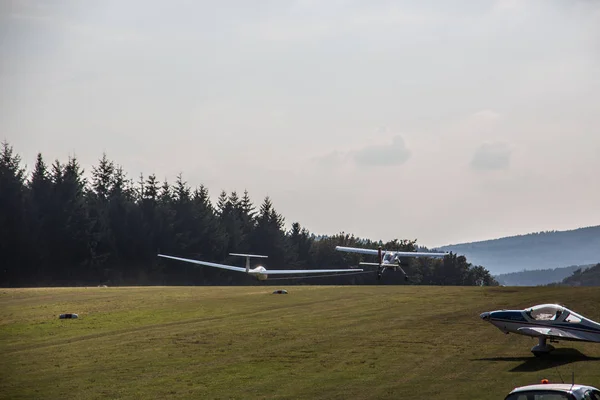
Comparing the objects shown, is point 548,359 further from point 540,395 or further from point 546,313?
point 540,395

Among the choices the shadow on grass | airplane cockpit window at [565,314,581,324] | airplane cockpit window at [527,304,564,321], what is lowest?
the shadow on grass

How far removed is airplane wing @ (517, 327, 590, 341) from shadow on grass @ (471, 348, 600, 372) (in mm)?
952

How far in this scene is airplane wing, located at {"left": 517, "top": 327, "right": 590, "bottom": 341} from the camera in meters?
32.3

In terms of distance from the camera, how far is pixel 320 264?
14950 cm

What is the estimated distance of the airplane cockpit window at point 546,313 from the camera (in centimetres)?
3309

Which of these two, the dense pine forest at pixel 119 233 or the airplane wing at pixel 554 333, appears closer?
the airplane wing at pixel 554 333

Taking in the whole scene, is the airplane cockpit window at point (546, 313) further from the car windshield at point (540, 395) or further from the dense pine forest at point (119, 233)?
the dense pine forest at point (119, 233)

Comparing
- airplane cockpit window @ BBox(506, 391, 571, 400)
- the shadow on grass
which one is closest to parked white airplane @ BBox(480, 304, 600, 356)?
the shadow on grass

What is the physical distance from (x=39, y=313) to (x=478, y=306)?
90.3ft

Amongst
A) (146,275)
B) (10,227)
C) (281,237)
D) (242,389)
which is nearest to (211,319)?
(242,389)

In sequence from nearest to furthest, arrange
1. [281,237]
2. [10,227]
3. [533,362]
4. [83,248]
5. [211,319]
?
1. [533,362]
2. [211,319]
3. [10,227]
4. [83,248]
5. [281,237]

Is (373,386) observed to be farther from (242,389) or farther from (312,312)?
(312,312)

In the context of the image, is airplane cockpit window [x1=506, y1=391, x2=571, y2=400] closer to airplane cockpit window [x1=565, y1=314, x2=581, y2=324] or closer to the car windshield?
the car windshield

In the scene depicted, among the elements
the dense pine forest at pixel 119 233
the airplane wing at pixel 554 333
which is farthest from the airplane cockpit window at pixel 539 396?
the dense pine forest at pixel 119 233
